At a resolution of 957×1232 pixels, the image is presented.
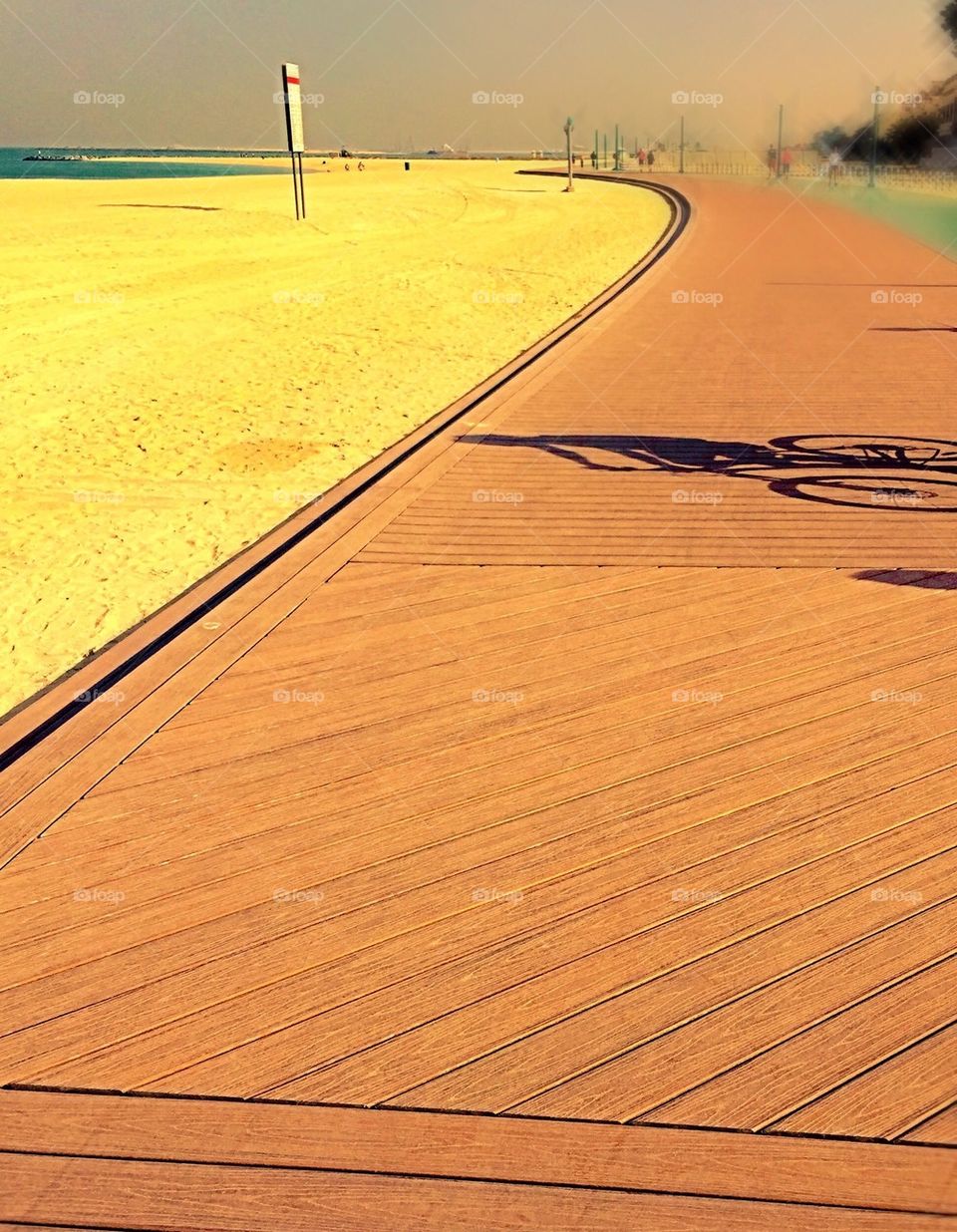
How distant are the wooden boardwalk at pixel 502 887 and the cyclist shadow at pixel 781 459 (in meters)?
0.52

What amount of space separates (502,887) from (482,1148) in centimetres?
104

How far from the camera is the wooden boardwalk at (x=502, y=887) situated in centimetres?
266

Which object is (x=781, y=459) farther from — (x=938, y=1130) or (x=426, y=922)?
(x=938, y=1130)

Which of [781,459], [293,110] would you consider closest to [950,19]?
[293,110]

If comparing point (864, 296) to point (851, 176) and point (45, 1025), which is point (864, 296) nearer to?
point (45, 1025)

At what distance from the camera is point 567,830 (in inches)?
156

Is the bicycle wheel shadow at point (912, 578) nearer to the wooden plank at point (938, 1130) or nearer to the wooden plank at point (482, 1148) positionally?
the wooden plank at point (938, 1130)

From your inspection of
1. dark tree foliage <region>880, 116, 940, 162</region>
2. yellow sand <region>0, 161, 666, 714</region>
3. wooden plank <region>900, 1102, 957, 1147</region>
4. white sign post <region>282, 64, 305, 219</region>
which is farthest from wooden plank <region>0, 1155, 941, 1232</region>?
dark tree foliage <region>880, 116, 940, 162</region>

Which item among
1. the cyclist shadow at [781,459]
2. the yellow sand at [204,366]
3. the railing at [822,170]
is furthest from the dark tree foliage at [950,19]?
the cyclist shadow at [781,459]

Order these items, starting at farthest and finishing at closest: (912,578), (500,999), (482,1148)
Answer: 1. (912,578)
2. (500,999)
3. (482,1148)

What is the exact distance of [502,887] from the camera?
365cm

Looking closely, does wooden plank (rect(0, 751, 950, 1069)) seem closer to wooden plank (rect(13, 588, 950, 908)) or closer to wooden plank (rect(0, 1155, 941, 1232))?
wooden plank (rect(13, 588, 950, 908))

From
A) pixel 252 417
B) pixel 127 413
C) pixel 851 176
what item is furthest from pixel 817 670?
pixel 851 176

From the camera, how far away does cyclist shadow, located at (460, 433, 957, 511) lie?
25.8 ft
